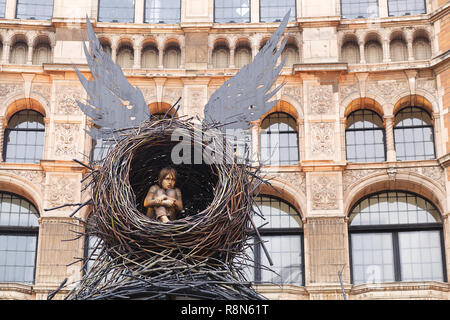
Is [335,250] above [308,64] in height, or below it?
below

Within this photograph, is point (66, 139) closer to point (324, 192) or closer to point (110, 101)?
point (324, 192)

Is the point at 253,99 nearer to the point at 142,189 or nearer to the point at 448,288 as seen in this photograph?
the point at 142,189

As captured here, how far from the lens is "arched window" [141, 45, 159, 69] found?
24734mm

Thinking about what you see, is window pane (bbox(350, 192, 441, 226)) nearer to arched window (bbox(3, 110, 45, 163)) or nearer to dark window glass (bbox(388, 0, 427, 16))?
dark window glass (bbox(388, 0, 427, 16))

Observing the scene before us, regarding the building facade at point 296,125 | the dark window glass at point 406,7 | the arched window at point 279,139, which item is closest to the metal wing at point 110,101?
the building facade at point 296,125

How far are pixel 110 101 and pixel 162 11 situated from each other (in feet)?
43.9

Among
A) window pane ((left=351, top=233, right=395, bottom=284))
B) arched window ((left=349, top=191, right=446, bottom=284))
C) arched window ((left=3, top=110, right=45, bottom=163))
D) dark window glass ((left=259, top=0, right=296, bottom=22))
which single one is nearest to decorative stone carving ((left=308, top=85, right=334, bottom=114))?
dark window glass ((left=259, top=0, right=296, bottom=22))

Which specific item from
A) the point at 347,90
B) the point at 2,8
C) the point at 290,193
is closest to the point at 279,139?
the point at 290,193

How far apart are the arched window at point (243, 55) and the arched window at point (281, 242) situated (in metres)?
3.95

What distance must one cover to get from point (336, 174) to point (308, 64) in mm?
3098

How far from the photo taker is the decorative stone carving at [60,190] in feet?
73.5

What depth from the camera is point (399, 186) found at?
22984 mm
